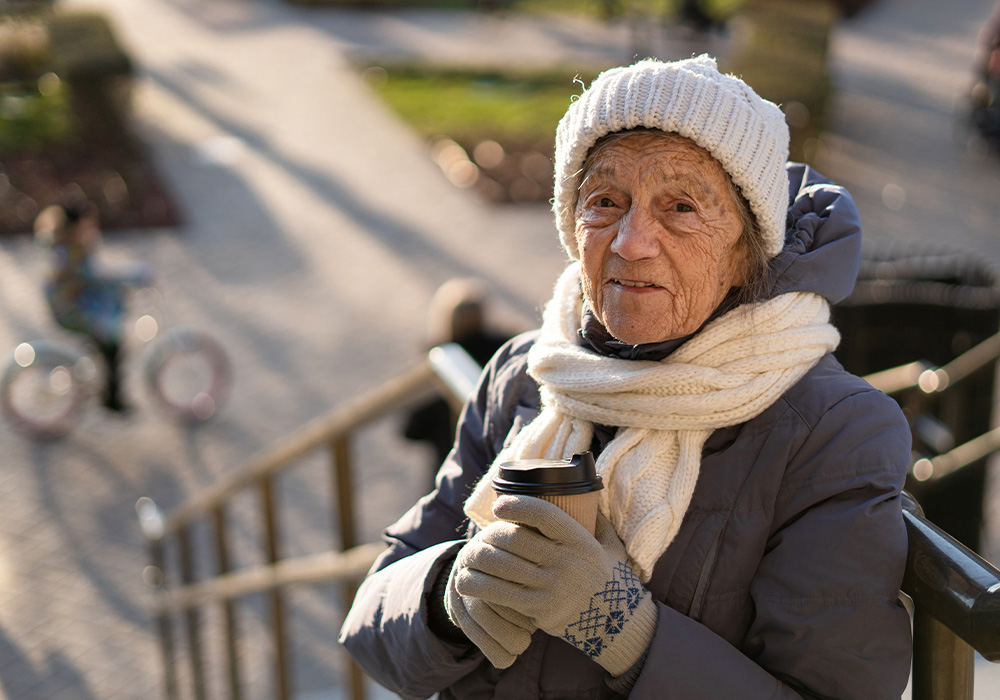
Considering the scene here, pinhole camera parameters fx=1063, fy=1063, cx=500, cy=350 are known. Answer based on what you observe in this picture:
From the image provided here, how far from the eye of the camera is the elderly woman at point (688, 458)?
1520 millimetres

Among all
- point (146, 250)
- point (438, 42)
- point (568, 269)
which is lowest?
point (146, 250)

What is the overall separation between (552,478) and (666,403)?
0.26 meters

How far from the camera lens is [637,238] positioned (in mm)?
1685

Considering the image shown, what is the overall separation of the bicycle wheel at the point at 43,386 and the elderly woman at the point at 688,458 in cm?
612

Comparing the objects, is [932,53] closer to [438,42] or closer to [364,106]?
[438,42]

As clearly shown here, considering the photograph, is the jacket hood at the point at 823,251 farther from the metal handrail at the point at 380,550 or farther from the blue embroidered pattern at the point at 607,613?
the blue embroidered pattern at the point at 607,613

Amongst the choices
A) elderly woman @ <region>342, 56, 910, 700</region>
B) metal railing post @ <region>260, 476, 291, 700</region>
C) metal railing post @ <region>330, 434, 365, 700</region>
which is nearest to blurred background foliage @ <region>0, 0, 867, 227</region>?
metal railing post @ <region>260, 476, 291, 700</region>

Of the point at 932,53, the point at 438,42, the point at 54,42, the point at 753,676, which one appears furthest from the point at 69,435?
the point at 932,53

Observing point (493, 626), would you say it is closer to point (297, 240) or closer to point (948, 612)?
point (948, 612)

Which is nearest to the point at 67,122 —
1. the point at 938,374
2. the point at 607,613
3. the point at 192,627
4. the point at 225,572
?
the point at 192,627

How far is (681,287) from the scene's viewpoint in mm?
1699

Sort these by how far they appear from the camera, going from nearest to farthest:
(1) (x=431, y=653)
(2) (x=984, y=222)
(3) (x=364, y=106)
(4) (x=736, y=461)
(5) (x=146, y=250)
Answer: (4) (x=736, y=461)
(1) (x=431, y=653)
(5) (x=146, y=250)
(2) (x=984, y=222)
(3) (x=364, y=106)

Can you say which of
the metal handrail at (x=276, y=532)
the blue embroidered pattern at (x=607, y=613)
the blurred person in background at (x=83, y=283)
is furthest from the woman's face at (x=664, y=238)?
the blurred person in background at (x=83, y=283)

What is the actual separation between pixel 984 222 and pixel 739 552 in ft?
36.6
